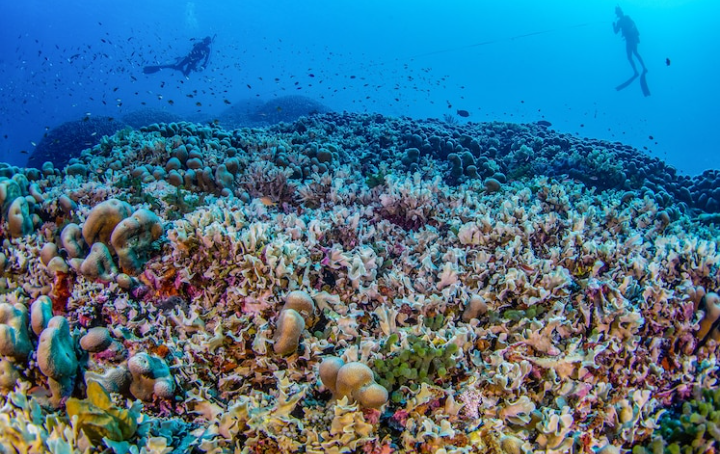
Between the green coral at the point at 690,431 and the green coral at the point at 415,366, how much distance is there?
4.50 feet

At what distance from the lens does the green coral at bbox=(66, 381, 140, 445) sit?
187 cm

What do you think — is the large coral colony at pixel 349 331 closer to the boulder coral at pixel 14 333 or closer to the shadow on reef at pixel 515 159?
the boulder coral at pixel 14 333

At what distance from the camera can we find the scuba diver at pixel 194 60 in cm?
2514

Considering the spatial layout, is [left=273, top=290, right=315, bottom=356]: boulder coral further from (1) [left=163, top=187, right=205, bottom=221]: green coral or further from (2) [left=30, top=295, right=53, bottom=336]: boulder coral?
(1) [left=163, top=187, right=205, bottom=221]: green coral

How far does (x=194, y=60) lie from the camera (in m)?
26.4

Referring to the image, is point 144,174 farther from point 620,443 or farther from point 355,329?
point 620,443

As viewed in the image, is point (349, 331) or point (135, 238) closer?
point (349, 331)

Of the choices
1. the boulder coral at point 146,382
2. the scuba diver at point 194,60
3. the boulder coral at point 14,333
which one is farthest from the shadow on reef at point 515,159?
the scuba diver at point 194,60

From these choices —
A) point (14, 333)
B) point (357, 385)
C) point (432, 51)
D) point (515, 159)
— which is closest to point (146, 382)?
point (14, 333)

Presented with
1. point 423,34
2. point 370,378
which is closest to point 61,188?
point 370,378

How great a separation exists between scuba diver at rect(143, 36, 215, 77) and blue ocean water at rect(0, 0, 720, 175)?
8817 centimetres

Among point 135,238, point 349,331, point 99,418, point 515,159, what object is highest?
point 515,159

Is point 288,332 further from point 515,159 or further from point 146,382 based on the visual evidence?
point 515,159

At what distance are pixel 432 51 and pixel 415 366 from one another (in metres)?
162
